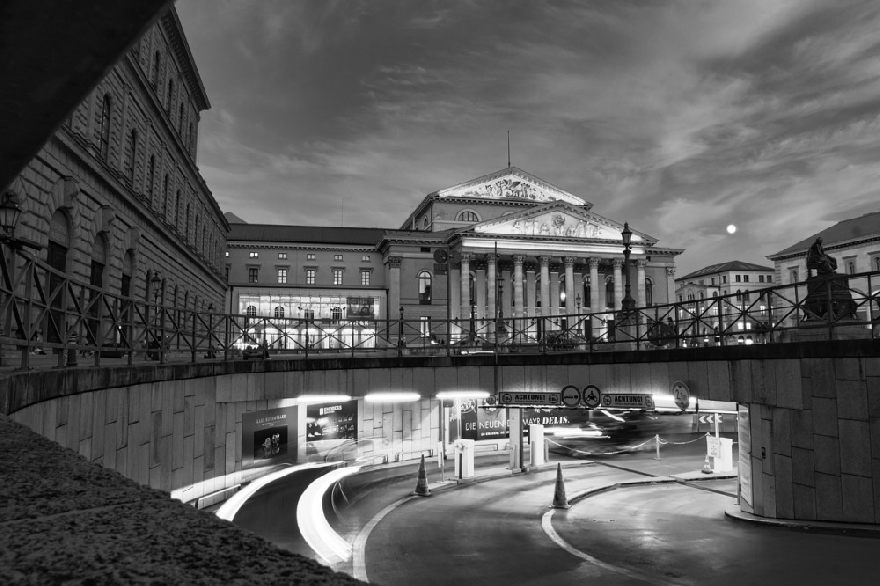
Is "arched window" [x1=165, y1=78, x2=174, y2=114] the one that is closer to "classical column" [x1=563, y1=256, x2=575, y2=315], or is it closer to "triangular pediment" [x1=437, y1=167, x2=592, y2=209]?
"triangular pediment" [x1=437, y1=167, x2=592, y2=209]

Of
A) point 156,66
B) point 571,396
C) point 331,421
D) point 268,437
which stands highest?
point 156,66

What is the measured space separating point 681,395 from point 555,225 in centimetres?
5783

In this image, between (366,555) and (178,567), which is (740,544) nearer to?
(366,555)

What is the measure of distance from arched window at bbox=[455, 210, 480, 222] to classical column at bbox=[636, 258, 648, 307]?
70.0 ft

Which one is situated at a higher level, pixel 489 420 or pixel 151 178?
pixel 151 178

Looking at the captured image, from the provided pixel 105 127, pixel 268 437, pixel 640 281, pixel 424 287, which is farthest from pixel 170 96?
pixel 640 281

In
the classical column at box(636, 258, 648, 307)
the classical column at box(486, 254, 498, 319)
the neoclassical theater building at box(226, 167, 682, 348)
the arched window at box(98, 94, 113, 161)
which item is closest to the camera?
the arched window at box(98, 94, 113, 161)

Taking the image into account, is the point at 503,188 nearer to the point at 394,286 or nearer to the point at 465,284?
the point at 465,284

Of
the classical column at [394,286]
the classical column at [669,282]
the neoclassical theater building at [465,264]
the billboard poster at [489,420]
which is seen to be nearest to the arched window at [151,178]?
the billboard poster at [489,420]

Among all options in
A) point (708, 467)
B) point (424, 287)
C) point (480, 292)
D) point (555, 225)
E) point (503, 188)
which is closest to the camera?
point (708, 467)

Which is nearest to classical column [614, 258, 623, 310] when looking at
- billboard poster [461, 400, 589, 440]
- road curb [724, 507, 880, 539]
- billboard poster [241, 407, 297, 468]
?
billboard poster [461, 400, 589, 440]

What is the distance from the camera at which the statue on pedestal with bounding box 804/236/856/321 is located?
14.7 m

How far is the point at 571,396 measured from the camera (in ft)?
64.6

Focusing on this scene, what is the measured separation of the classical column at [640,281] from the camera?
76812 mm
